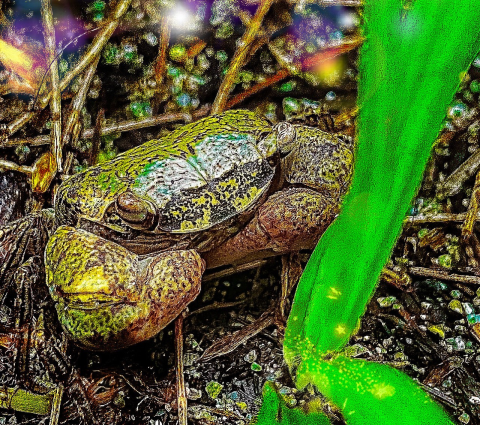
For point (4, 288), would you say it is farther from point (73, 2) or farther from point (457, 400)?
point (457, 400)

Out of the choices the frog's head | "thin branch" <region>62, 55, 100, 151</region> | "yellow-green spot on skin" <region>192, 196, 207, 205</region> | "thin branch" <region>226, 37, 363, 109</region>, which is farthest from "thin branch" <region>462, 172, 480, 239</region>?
"thin branch" <region>62, 55, 100, 151</region>

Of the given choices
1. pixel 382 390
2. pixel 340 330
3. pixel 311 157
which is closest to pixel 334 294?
pixel 340 330

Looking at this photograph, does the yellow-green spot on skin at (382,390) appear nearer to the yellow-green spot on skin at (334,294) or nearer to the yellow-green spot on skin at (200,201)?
the yellow-green spot on skin at (334,294)

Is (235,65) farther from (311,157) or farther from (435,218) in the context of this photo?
(435,218)

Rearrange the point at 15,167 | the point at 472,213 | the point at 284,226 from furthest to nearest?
the point at 15,167
the point at 472,213
the point at 284,226

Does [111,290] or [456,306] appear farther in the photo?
[456,306]

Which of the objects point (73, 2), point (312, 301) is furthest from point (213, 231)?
point (73, 2)

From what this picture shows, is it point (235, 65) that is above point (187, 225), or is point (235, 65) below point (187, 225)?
above
